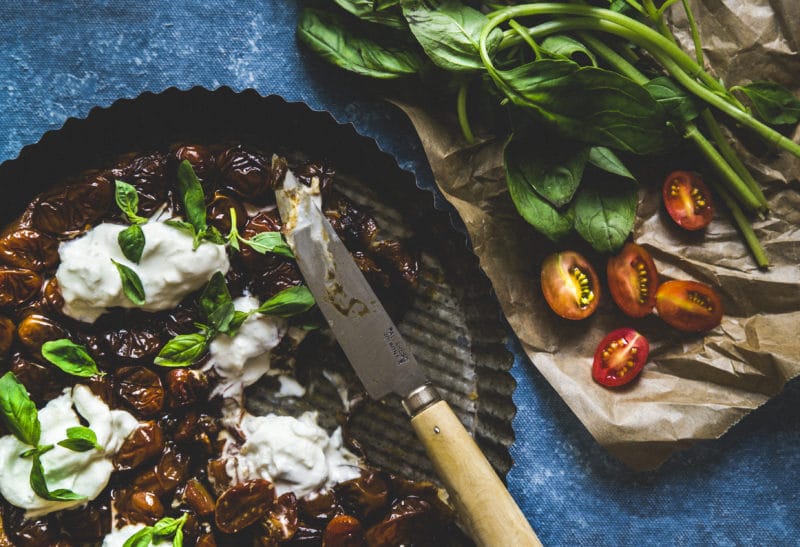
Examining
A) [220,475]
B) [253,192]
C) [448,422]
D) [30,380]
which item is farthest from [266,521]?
[253,192]

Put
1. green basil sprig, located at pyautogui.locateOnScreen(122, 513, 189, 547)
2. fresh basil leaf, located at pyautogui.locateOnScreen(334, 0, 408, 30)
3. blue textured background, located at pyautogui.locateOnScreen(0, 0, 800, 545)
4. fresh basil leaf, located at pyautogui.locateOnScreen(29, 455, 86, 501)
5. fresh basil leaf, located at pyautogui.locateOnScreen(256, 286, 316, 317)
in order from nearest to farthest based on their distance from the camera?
fresh basil leaf, located at pyautogui.locateOnScreen(29, 455, 86, 501), green basil sprig, located at pyautogui.locateOnScreen(122, 513, 189, 547), fresh basil leaf, located at pyautogui.locateOnScreen(256, 286, 316, 317), fresh basil leaf, located at pyautogui.locateOnScreen(334, 0, 408, 30), blue textured background, located at pyautogui.locateOnScreen(0, 0, 800, 545)

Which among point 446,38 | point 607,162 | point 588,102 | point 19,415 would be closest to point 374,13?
point 446,38

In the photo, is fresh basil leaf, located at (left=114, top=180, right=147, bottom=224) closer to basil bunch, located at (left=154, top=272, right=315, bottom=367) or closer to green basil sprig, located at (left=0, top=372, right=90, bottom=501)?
basil bunch, located at (left=154, top=272, right=315, bottom=367)

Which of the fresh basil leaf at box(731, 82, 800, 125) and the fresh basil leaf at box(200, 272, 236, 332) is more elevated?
the fresh basil leaf at box(731, 82, 800, 125)

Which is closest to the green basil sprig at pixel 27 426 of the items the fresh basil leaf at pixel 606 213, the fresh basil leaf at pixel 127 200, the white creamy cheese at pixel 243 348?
the white creamy cheese at pixel 243 348

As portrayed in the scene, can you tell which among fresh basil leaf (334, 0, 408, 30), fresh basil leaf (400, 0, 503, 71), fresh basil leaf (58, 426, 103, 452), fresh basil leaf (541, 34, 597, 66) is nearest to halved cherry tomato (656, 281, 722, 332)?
fresh basil leaf (541, 34, 597, 66)

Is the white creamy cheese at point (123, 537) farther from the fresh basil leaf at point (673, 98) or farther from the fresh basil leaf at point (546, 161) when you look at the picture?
the fresh basil leaf at point (673, 98)

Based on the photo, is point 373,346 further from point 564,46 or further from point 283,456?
point 564,46
